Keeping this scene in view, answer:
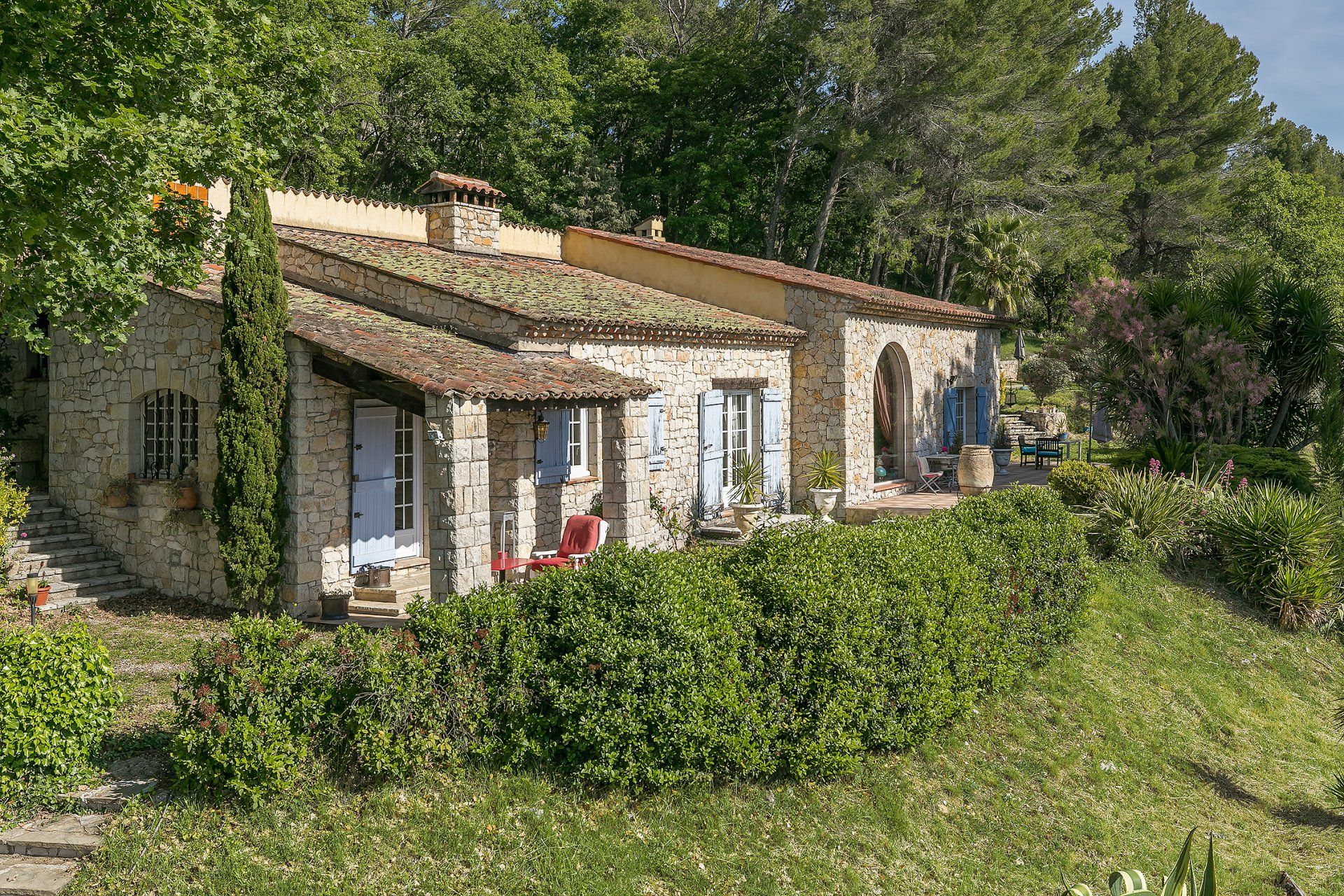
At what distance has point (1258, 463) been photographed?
15.1 metres

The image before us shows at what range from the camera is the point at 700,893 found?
5684 mm

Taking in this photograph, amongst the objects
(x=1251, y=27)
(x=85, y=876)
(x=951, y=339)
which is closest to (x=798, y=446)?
(x=951, y=339)

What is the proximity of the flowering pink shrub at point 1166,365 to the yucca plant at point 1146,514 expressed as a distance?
3245 millimetres

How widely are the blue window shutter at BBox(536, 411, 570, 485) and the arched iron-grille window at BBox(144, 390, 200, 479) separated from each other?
4015 mm

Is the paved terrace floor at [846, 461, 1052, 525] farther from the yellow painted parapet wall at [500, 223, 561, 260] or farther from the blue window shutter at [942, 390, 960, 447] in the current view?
the yellow painted parapet wall at [500, 223, 561, 260]

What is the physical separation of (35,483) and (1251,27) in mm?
39814

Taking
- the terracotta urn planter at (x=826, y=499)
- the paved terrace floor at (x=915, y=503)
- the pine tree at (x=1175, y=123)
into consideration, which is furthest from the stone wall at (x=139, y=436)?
the pine tree at (x=1175, y=123)

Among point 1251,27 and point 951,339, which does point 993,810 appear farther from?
point 1251,27

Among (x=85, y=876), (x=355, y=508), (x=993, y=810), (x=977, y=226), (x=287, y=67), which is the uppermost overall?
(x=977, y=226)

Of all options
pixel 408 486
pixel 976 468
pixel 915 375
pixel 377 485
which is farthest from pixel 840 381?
pixel 377 485

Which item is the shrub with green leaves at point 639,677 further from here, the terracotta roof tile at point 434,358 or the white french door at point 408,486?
the white french door at point 408,486

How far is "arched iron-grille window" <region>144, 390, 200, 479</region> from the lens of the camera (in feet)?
36.4

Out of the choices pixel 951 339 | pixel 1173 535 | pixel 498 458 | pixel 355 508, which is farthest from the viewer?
pixel 951 339

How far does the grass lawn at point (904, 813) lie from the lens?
5.38m
